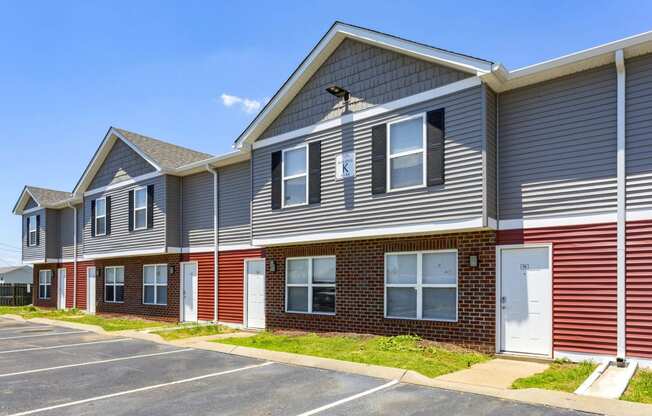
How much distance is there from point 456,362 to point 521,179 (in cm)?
399

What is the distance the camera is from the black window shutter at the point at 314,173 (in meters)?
13.6

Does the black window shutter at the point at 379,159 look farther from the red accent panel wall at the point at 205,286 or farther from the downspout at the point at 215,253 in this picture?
the red accent panel wall at the point at 205,286

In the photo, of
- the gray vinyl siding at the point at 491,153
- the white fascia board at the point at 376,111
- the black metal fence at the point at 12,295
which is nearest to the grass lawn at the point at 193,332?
the white fascia board at the point at 376,111

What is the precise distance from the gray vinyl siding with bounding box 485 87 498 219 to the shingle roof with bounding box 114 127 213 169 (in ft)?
40.5

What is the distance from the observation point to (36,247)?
2853 centimetres

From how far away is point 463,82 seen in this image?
11008 millimetres

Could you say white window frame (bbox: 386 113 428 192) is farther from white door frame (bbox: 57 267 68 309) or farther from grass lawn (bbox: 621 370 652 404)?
white door frame (bbox: 57 267 68 309)

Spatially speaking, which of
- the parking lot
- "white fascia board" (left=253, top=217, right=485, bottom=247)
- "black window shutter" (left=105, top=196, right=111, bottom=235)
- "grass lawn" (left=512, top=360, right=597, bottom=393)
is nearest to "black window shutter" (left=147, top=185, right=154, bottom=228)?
"black window shutter" (left=105, top=196, right=111, bottom=235)

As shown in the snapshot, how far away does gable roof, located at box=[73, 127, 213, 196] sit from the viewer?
19797mm

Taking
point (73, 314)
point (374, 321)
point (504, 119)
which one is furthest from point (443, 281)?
point (73, 314)

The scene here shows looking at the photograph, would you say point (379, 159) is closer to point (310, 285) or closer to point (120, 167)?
point (310, 285)

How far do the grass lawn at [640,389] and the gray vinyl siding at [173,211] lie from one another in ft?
48.9

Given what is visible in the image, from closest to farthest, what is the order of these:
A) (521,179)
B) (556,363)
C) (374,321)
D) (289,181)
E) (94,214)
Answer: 1. (556,363)
2. (521,179)
3. (374,321)
4. (289,181)
5. (94,214)

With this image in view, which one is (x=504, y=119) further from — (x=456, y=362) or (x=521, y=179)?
(x=456, y=362)
